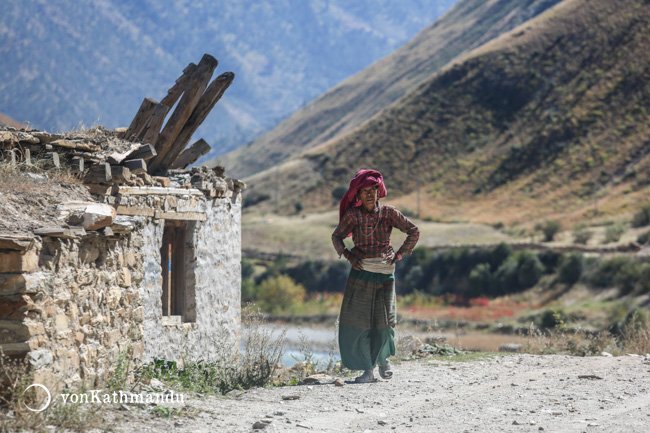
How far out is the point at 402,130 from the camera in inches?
2756

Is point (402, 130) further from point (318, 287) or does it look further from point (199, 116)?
point (199, 116)

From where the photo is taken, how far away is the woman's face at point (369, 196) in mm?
7700

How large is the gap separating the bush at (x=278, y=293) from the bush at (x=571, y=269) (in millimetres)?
14701

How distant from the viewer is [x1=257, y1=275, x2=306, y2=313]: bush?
42.8 meters

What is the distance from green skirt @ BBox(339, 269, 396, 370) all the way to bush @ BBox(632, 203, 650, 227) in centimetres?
3842

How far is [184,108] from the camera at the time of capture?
1036 cm

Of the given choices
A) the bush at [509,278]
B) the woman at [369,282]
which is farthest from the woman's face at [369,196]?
the bush at [509,278]

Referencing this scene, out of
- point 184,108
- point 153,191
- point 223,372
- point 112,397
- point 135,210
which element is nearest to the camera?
point 112,397

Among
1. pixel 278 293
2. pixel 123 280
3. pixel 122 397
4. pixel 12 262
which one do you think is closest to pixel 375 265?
pixel 123 280

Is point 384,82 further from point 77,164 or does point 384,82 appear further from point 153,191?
point 77,164

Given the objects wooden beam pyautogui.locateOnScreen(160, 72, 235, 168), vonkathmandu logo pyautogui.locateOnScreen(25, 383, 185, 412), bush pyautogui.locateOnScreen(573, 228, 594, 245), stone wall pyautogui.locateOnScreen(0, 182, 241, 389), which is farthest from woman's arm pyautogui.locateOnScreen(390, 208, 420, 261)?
bush pyautogui.locateOnScreen(573, 228, 594, 245)

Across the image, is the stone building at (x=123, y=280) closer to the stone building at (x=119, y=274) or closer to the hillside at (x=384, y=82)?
the stone building at (x=119, y=274)

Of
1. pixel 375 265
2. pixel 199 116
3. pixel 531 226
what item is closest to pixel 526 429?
pixel 375 265

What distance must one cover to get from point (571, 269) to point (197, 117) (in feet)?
101
